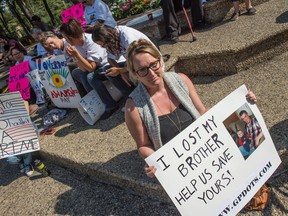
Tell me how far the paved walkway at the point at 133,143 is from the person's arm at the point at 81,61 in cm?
72

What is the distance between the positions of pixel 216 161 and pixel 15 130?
2.59 m

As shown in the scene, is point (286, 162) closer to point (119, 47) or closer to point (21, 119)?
point (119, 47)

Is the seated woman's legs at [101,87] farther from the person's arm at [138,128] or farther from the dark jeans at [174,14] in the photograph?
the person's arm at [138,128]

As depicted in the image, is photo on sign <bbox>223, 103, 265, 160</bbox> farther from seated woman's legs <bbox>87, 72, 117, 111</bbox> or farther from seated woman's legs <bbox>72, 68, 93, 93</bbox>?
seated woman's legs <bbox>72, 68, 93, 93</bbox>

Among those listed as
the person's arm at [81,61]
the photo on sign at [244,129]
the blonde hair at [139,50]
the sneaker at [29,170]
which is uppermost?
the blonde hair at [139,50]

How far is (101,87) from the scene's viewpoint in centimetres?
368

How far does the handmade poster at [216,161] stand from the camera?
162cm

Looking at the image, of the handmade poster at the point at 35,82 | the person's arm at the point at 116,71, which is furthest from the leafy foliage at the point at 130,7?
the person's arm at the point at 116,71

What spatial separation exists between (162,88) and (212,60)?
6.06ft

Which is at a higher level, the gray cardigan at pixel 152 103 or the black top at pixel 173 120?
the gray cardigan at pixel 152 103

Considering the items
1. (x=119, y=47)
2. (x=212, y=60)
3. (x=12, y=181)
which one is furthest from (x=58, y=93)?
(x=212, y=60)

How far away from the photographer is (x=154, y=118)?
1.93 metres

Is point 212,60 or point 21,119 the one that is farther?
point 212,60

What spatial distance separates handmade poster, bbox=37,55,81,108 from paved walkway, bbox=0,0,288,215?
0.26 metres
